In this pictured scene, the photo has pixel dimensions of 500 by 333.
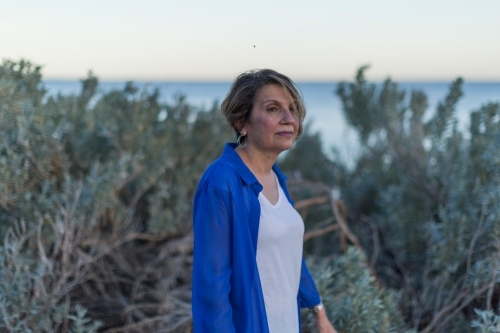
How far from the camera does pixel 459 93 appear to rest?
4.85m

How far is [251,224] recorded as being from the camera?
1.96 metres

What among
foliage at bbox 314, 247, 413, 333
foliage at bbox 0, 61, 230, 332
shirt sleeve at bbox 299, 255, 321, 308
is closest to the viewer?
shirt sleeve at bbox 299, 255, 321, 308

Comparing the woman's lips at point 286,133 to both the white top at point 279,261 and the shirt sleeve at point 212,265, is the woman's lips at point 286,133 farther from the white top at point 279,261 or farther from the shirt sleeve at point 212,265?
the shirt sleeve at point 212,265

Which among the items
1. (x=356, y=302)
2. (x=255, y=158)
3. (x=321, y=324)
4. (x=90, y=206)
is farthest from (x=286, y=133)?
(x=90, y=206)

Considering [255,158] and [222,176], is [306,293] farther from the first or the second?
[222,176]

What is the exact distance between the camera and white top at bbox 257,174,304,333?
206cm

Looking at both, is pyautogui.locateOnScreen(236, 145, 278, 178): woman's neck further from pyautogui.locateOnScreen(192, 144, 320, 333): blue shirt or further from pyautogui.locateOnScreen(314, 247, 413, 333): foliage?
pyautogui.locateOnScreen(314, 247, 413, 333): foliage

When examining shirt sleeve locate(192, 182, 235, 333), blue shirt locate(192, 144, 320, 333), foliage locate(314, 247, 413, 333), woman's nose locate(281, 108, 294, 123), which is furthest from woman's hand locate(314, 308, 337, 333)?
woman's nose locate(281, 108, 294, 123)

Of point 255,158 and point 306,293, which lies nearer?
point 255,158

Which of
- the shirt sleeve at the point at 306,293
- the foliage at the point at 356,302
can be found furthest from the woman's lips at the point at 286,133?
the foliage at the point at 356,302

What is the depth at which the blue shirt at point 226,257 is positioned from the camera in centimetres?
183

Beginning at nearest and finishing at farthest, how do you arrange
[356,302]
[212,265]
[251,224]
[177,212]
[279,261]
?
[212,265], [251,224], [279,261], [356,302], [177,212]

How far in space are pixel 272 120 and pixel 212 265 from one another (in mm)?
669

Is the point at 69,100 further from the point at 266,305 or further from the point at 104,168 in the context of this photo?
the point at 266,305
